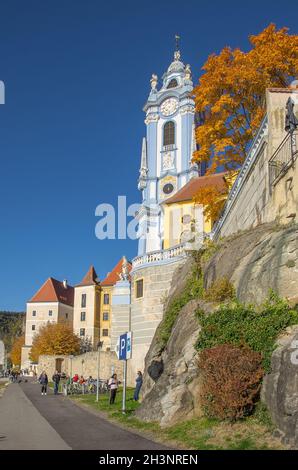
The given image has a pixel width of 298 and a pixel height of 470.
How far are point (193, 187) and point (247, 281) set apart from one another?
3253cm

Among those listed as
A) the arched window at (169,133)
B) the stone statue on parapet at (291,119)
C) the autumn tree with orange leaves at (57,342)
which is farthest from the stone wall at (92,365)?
the stone statue on parapet at (291,119)

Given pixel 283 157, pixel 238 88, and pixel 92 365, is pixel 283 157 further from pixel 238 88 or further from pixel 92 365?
pixel 92 365

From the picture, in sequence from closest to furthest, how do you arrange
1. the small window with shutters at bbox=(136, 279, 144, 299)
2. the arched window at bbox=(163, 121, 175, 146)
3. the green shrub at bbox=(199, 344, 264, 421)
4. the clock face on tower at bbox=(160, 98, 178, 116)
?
the green shrub at bbox=(199, 344, 264, 421) < the small window with shutters at bbox=(136, 279, 144, 299) < the arched window at bbox=(163, 121, 175, 146) < the clock face on tower at bbox=(160, 98, 178, 116)

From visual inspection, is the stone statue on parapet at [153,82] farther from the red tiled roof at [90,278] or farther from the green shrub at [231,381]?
the green shrub at [231,381]

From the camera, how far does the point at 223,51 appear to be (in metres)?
30.5

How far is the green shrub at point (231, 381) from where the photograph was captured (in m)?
11.6

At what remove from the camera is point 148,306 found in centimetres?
3272

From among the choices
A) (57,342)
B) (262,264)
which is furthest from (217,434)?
(57,342)

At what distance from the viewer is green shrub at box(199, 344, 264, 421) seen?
38.1ft

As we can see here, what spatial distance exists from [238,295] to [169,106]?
5211 cm

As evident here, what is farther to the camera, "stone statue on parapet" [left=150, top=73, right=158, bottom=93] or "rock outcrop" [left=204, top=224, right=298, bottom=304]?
"stone statue on parapet" [left=150, top=73, right=158, bottom=93]

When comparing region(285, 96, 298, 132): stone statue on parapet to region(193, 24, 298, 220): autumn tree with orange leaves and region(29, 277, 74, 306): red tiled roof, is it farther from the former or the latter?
region(29, 277, 74, 306): red tiled roof

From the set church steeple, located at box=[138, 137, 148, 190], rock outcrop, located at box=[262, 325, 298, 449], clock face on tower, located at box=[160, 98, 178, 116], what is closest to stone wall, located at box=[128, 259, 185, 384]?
rock outcrop, located at box=[262, 325, 298, 449]

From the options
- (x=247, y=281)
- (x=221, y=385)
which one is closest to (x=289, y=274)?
(x=247, y=281)
